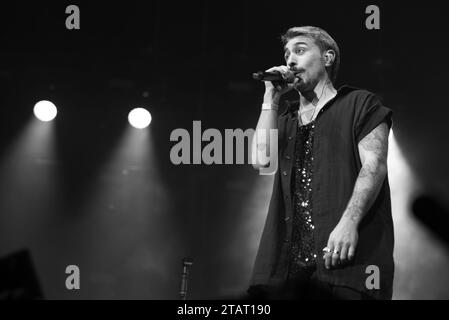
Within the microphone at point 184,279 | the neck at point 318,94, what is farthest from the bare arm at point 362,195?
the microphone at point 184,279

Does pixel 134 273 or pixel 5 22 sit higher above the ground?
pixel 5 22

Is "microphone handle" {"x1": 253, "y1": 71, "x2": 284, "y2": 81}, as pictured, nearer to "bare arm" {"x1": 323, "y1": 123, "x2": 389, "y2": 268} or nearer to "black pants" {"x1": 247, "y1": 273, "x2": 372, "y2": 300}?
"bare arm" {"x1": 323, "y1": 123, "x2": 389, "y2": 268}

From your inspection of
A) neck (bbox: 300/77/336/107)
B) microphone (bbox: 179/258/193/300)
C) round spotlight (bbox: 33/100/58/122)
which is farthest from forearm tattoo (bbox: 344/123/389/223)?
round spotlight (bbox: 33/100/58/122)

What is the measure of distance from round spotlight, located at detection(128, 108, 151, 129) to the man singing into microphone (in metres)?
3.66

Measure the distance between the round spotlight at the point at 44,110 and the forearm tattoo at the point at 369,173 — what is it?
455 centimetres

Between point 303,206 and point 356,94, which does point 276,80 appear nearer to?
point 356,94

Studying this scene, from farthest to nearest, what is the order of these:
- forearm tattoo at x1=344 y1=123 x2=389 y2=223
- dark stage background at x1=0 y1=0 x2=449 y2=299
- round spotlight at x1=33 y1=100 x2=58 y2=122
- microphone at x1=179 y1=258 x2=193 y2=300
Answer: round spotlight at x1=33 y1=100 x2=58 y2=122
dark stage background at x1=0 y1=0 x2=449 y2=299
microphone at x1=179 y1=258 x2=193 y2=300
forearm tattoo at x1=344 y1=123 x2=389 y2=223

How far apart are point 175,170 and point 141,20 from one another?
5.20 feet

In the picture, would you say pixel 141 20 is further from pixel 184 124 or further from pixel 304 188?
pixel 304 188

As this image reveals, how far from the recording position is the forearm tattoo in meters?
2.63

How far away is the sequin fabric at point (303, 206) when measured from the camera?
9.21 feet

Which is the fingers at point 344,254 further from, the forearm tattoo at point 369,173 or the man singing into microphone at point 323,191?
the forearm tattoo at point 369,173
